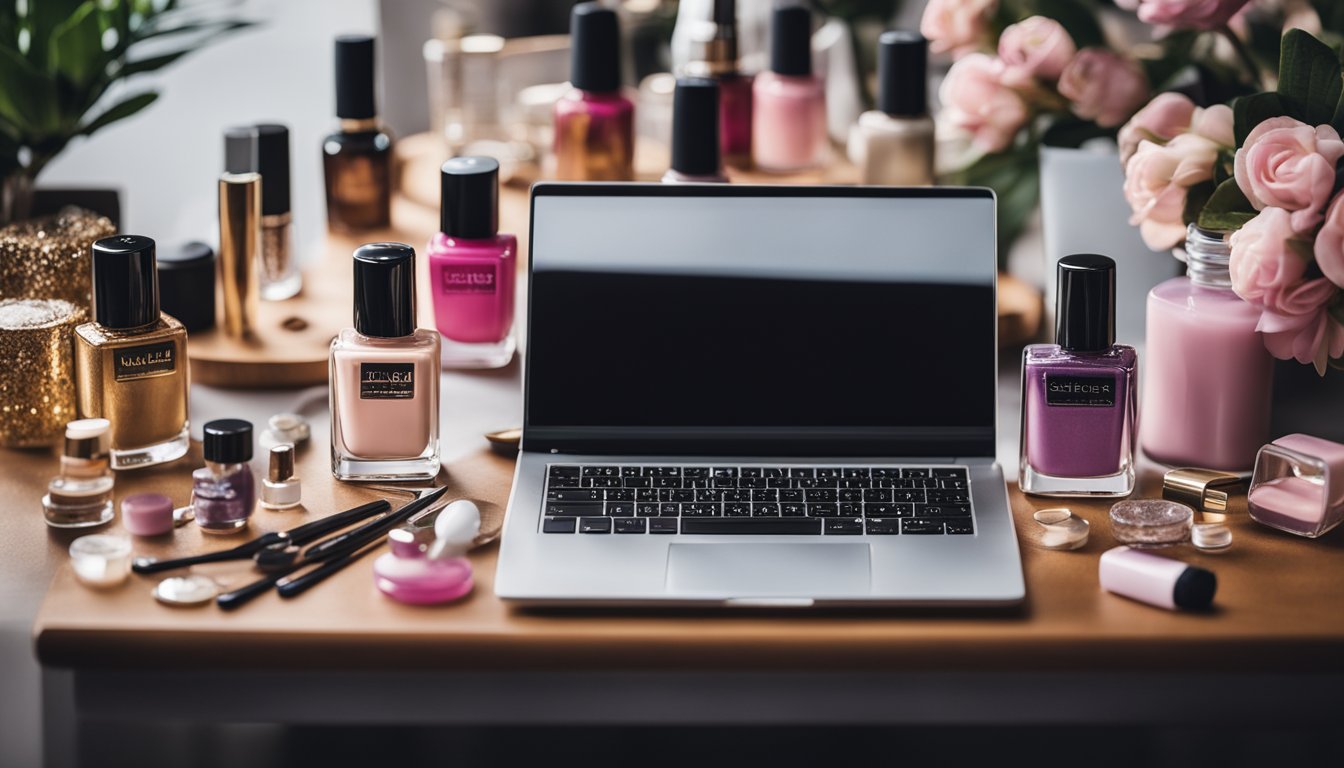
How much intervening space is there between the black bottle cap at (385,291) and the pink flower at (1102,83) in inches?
22.3

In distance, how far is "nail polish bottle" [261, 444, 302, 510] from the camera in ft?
3.13

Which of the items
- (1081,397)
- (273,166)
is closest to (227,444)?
(273,166)

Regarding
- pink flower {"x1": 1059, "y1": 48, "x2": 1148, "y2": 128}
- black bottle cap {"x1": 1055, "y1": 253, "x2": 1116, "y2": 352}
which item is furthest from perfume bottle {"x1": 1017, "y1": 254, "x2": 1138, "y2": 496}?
pink flower {"x1": 1059, "y1": 48, "x2": 1148, "y2": 128}

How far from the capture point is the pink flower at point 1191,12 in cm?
108

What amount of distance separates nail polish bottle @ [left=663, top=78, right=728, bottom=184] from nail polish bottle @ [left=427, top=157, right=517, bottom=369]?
0.15 metres

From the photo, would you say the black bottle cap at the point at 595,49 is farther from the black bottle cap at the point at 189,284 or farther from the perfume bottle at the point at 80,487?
the perfume bottle at the point at 80,487

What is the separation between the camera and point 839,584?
0.83 m

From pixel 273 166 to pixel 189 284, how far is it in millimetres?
127

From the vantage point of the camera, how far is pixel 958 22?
1306 mm

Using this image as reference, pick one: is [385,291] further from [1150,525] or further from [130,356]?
[1150,525]

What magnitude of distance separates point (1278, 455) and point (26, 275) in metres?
0.87

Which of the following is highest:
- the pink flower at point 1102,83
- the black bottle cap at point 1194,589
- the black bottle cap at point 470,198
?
the pink flower at point 1102,83

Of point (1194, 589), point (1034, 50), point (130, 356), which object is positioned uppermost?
point (1034, 50)

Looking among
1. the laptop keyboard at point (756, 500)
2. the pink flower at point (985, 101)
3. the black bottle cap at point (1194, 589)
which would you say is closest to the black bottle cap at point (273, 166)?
the laptop keyboard at point (756, 500)
